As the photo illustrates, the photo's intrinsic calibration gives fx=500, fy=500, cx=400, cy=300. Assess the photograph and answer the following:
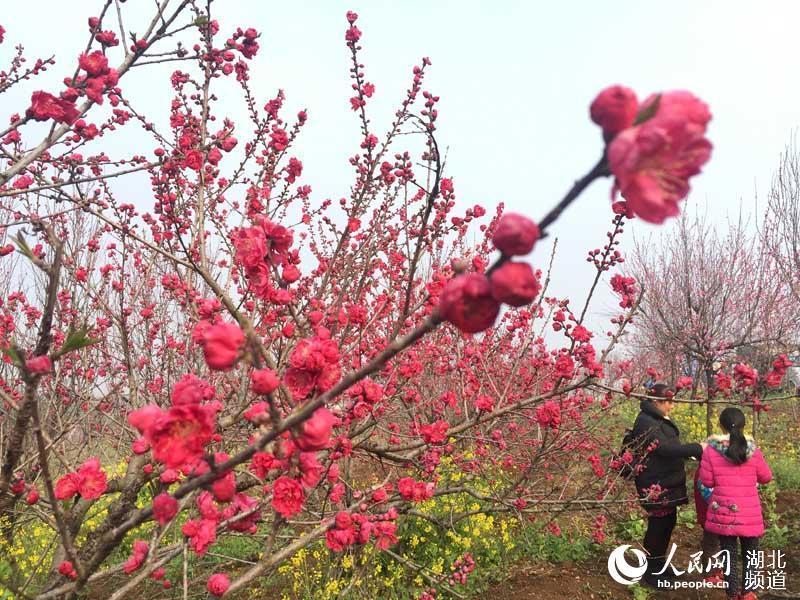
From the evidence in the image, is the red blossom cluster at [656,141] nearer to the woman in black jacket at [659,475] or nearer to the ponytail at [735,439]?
the ponytail at [735,439]

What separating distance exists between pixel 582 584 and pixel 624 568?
61cm

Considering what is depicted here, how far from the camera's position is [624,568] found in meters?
5.35

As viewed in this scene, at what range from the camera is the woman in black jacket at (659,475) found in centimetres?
503

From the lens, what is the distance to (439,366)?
6.10 metres

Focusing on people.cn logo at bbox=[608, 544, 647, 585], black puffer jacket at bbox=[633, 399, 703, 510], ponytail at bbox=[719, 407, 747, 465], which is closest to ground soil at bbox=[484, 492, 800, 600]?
people.cn logo at bbox=[608, 544, 647, 585]

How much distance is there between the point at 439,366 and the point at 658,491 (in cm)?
261

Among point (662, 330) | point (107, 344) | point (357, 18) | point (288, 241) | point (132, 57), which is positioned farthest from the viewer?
point (662, 330)

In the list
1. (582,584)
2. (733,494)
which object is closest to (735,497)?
(733,494)

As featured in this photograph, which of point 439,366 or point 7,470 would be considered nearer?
point 7,470

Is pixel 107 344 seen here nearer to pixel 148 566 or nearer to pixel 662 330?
pixel 148 566

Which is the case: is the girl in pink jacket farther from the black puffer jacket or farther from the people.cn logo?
the people.cn logo

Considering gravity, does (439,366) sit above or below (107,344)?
below

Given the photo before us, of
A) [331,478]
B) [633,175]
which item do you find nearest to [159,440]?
[633,175]

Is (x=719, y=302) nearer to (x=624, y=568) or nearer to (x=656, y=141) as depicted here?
(x=624, y=568)
